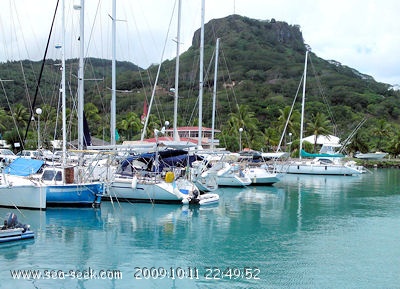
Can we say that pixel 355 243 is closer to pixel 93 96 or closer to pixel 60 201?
pixel 60 201

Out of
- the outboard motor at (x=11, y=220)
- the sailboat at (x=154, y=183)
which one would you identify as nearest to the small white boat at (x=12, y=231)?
the outboard motor at (x=11, y=220)

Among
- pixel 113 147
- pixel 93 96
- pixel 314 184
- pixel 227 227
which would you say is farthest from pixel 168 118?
pixel 227 227

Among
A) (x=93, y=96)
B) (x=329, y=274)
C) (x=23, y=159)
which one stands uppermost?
(x=93, y=96)

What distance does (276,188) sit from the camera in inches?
1703

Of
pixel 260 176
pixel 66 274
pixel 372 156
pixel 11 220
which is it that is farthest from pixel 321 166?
pixel 66 274

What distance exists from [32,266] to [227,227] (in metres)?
10.4

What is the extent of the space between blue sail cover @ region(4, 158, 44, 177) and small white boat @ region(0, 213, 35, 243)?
9014mm

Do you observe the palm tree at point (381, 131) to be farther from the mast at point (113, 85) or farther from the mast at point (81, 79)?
the mast at point (81, 79)

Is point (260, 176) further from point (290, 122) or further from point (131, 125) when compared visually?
point (131, 125)

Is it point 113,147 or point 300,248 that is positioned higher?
point 113,147

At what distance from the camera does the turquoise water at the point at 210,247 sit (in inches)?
610

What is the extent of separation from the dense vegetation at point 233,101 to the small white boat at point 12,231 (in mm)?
14753

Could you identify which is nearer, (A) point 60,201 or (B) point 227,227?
(B) point 227,227

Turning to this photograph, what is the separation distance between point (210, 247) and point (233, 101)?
11258cm
